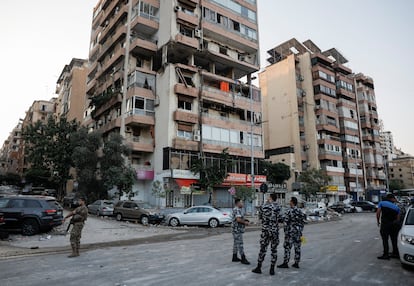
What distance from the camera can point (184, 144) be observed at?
33.0m

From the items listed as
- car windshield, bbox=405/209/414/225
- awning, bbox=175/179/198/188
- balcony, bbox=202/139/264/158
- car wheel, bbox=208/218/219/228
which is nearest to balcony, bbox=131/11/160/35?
balcony, bbox=202/139/264/158

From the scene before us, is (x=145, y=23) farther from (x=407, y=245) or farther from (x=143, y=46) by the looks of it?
(x=407, y=245)

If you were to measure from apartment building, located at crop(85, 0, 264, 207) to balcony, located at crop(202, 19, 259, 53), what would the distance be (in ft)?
0.42

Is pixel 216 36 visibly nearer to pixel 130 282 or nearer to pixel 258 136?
pixel 258 136

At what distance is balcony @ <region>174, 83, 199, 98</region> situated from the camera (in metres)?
33.5

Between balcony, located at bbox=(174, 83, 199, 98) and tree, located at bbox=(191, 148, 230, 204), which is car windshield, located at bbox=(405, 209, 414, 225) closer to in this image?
tree, located at bbox=(191, 148, 230, 204)

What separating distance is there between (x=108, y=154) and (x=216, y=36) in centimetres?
2089

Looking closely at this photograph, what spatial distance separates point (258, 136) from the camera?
40281 mm

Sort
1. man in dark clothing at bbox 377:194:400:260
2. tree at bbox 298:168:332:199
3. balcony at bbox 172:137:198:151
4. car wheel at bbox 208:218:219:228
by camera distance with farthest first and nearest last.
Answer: tree at bbox 298:168:332:199 → balcony at bbox 172:137:198:151 → car wheel at bbox 208:218:219:228 → man in dark clothing at bbox 377:194:400:260

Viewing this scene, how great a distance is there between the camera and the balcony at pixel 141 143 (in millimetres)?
33750

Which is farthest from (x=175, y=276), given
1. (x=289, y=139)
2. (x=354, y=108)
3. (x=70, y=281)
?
(x=354, y=108)

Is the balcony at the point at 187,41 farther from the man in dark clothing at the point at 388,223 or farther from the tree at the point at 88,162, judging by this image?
the man in dark clothing at the point at 388,223

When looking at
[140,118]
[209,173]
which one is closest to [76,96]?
[140,118]

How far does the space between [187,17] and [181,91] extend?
9.44 meters
